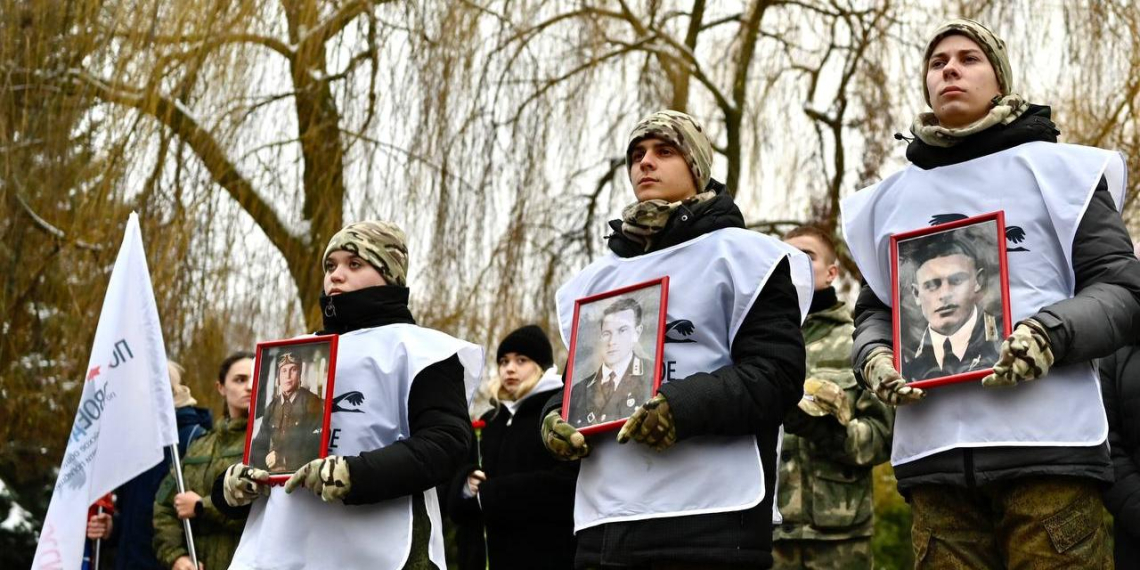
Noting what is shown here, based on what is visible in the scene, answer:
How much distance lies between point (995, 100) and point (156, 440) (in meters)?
3.48

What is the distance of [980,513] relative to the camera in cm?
351

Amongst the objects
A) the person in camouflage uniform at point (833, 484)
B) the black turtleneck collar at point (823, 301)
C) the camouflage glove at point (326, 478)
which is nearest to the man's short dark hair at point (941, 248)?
the person in camouflage uniform at point (833, 484)

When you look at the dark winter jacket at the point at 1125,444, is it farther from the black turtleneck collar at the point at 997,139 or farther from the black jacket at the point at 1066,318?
the black turtleneck collar at the point at 997,139

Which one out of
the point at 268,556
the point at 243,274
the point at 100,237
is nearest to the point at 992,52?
the point at 268,556

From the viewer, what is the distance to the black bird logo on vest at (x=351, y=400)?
443 centimetres

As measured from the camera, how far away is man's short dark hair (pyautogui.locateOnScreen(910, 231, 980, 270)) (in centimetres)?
356

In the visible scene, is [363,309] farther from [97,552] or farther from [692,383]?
[97,552]

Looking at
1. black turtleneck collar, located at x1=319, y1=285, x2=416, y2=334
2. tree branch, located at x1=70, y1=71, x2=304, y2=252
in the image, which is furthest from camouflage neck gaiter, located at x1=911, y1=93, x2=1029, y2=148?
tree branch, located at x1=70, y1=71, x2=304, y2=252

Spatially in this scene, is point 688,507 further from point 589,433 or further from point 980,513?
point 980,513

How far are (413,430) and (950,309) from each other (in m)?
1.66

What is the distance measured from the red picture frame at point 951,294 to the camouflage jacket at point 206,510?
3.53m

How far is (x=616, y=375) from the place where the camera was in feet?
12.6

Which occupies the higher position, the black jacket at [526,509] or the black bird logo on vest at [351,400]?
the black bird logo on vest at [351,400]

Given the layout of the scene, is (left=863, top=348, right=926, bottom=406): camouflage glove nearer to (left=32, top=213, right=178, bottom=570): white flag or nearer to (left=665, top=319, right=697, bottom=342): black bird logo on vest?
(left=665, top=319, right=697, bottom=342): black bird logo on vest
